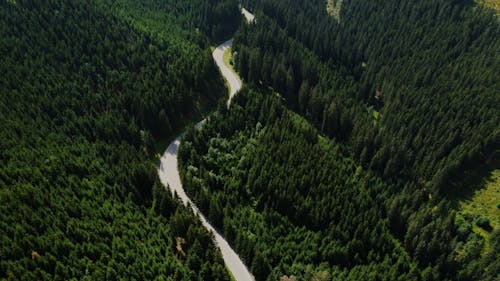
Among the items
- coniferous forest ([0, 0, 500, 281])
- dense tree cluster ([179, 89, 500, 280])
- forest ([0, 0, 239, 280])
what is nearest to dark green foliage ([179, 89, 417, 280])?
dense tree cluster ([179, 89, 500, 280])

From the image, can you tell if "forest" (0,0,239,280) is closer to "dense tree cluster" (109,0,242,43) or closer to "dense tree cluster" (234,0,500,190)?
"dense tree cluster" (109,0,242,43)

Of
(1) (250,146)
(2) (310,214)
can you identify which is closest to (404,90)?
(1) (250,146)

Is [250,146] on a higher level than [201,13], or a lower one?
lower

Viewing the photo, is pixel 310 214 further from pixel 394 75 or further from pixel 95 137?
pixel 394 75

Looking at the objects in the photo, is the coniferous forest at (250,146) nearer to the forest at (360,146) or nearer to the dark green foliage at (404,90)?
the forest at (360,146)

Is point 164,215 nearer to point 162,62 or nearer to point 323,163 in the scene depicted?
point 323,163

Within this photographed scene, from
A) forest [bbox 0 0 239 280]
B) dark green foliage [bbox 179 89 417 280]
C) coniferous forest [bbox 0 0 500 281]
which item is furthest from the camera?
dark green foliage [bbox 179 89 417 280]

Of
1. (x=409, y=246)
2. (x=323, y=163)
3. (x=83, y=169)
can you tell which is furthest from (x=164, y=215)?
(x=409, y=246)
